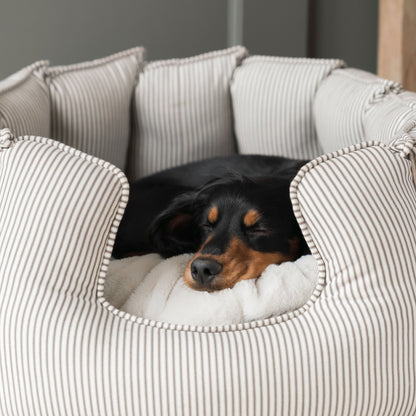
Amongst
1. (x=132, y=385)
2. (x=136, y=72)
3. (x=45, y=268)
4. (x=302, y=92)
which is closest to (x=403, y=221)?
(x=132, y=385)

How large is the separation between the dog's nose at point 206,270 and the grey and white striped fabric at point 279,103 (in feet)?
3.50

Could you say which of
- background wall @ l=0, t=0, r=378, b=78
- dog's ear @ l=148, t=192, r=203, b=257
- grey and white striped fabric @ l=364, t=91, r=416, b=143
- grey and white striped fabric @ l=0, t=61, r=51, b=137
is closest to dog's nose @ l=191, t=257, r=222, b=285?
dog's ear @ l=148, t=192, r=203, b=257

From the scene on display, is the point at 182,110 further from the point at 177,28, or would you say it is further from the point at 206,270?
the point at 206,270

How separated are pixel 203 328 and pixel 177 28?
208 cm

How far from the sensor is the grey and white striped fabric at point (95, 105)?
235cm

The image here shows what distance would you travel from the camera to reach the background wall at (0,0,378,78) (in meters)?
2.82

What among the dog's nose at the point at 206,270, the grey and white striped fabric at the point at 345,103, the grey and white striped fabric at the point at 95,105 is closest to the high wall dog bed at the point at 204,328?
the dog's nose at the point at 206,270

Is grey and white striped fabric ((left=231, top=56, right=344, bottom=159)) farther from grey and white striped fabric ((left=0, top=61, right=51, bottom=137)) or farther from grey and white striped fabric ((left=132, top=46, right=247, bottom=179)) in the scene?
grey and white striped fabric ((left=0, top=61, right=51, bottom=137))

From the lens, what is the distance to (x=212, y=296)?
150 cm

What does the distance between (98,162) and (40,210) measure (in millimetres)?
182

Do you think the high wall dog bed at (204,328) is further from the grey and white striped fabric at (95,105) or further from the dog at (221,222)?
the grey and white striped fabric at (95,105)

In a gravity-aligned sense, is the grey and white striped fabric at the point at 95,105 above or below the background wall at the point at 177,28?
below

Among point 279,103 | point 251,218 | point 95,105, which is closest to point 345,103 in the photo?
point 279,103

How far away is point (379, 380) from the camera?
137 cm
